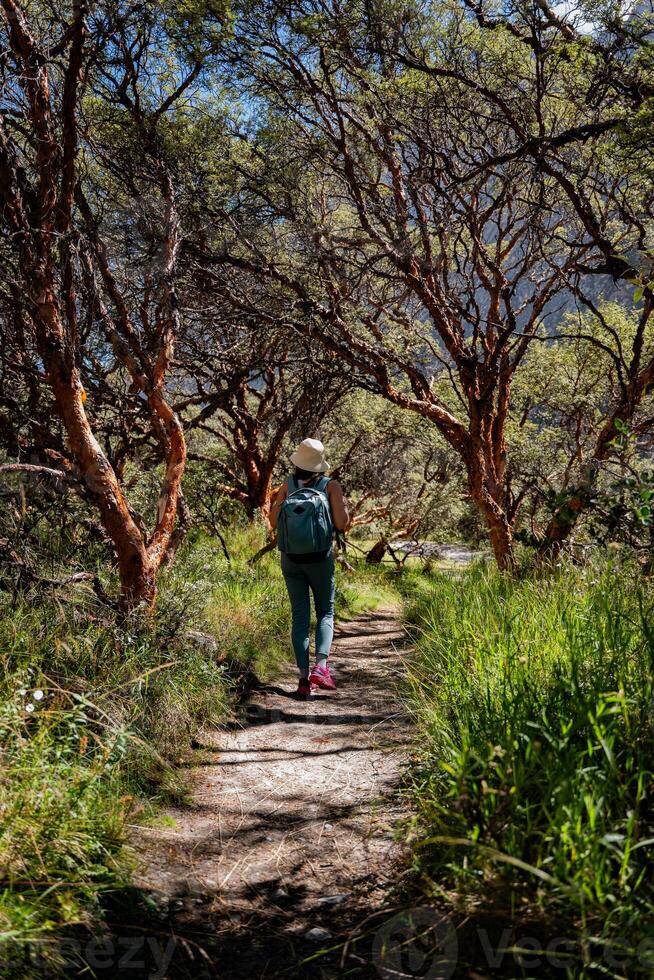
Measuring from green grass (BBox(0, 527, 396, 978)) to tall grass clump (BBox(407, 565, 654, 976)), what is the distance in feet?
4.10

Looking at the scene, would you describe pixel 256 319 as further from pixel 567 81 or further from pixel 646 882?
pixel 646 882

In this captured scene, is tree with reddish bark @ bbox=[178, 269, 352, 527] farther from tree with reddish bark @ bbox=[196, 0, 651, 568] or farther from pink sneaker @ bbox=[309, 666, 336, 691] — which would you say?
pink sneaker @ bbox=[309, 666, 336, 691]

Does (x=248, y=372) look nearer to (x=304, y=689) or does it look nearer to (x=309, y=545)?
(x=309, y=545)

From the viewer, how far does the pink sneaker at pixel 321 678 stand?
528 centimetres

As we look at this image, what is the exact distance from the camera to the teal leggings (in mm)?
5215

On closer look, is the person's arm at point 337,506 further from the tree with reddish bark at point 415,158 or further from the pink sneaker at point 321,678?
the tree with reddish bark at point 415,158

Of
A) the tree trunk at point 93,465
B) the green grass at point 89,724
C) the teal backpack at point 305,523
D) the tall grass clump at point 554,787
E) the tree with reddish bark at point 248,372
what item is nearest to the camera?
the tall grass clump at point 554,787

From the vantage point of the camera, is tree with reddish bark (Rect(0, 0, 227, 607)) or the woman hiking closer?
tree with reddish bark (Rect(0, 0, 227, 607))

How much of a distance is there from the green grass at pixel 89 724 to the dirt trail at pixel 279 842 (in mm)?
212

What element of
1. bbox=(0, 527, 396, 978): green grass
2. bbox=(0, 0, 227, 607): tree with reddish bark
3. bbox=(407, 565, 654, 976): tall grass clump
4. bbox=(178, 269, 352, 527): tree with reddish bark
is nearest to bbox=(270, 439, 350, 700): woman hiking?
bbox=(0, 527, 396, 978): green grass

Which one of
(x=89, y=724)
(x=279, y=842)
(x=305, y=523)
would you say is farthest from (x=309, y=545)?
(x=279, y=842)

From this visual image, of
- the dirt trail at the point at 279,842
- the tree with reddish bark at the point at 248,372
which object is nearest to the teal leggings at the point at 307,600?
the dirt trail at the point at 279,842

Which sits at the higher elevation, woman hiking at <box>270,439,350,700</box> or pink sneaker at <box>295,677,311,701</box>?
woman hiking at <box>270,439,350,700</box>

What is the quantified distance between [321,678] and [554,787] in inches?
127
